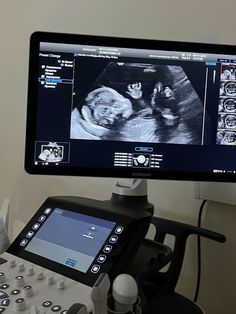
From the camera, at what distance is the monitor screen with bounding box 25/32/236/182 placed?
868mm

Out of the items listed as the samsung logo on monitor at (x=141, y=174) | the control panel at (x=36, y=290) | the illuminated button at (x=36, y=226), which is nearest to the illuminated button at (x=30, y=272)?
the control panel at (x=36, y=290)

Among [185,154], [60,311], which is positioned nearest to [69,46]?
[185,154]

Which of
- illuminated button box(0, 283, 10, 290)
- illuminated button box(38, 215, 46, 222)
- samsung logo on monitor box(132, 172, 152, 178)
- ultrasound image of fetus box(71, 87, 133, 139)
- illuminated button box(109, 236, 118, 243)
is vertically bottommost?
illuminated button box(0, 283, 10, 290)

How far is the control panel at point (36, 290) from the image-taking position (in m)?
0.70

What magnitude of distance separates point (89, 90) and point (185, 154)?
9.2 inches

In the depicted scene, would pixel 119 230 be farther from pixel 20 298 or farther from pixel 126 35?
pixel 126 35

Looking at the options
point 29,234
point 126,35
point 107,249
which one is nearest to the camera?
point 107,249

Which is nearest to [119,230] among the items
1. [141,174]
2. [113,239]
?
[113,239]

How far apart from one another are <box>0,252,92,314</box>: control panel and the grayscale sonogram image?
11.0 inches

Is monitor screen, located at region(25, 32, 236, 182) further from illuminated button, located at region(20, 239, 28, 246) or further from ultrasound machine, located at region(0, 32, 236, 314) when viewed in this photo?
illuminated button, located at region(20, 239, 28, 246)

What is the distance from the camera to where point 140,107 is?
88cm

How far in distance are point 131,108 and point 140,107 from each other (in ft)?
0.06

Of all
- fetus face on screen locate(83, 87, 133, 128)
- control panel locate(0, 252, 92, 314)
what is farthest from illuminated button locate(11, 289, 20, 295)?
Answer: fetus face on screen locate(83, 87, 133, 128)

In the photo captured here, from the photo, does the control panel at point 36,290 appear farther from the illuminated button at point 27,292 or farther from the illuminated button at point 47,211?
the illuminated button at point 47,211
